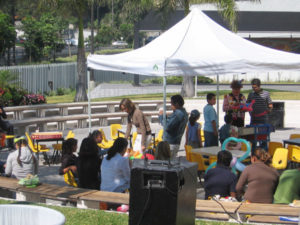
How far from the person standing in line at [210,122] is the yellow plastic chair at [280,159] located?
1.55m

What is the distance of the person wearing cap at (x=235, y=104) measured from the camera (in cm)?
1172

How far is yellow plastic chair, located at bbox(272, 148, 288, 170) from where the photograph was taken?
996 centimetres

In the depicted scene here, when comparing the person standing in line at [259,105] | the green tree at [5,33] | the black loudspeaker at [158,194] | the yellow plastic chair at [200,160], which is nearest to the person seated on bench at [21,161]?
the yellow plastic chair at [200,160]

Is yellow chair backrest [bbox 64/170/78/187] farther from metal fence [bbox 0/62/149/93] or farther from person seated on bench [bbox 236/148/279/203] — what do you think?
metal fence [bbox 0/62/149/93]

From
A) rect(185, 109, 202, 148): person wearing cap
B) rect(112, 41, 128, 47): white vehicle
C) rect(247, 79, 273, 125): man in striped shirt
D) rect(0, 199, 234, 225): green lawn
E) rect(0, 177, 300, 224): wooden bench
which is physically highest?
rect(112, 41, 128, 47): white vehicle

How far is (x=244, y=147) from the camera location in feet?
35.6

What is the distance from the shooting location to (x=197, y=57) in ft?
34.9

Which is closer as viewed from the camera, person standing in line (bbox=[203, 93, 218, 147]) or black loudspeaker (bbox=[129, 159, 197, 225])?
black loudspeaker (bbox=[129, 159, 197, 225])

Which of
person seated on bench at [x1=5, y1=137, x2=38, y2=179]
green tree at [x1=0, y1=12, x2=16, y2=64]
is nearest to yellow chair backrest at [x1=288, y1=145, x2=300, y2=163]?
person seated on bench at [x1=5, y1=137, x2=38, y2=179]

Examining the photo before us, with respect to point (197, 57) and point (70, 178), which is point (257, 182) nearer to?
point (70, 178)

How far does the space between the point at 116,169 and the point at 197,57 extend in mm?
3346

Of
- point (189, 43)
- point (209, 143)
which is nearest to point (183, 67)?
point (189, 43)

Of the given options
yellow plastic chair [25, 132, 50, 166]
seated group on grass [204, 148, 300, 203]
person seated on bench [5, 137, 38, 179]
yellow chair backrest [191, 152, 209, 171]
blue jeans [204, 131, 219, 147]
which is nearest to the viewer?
seated group on grass [204, 148, 300, 203]

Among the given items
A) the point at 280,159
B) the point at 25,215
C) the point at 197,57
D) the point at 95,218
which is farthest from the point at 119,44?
the point at 25,215
